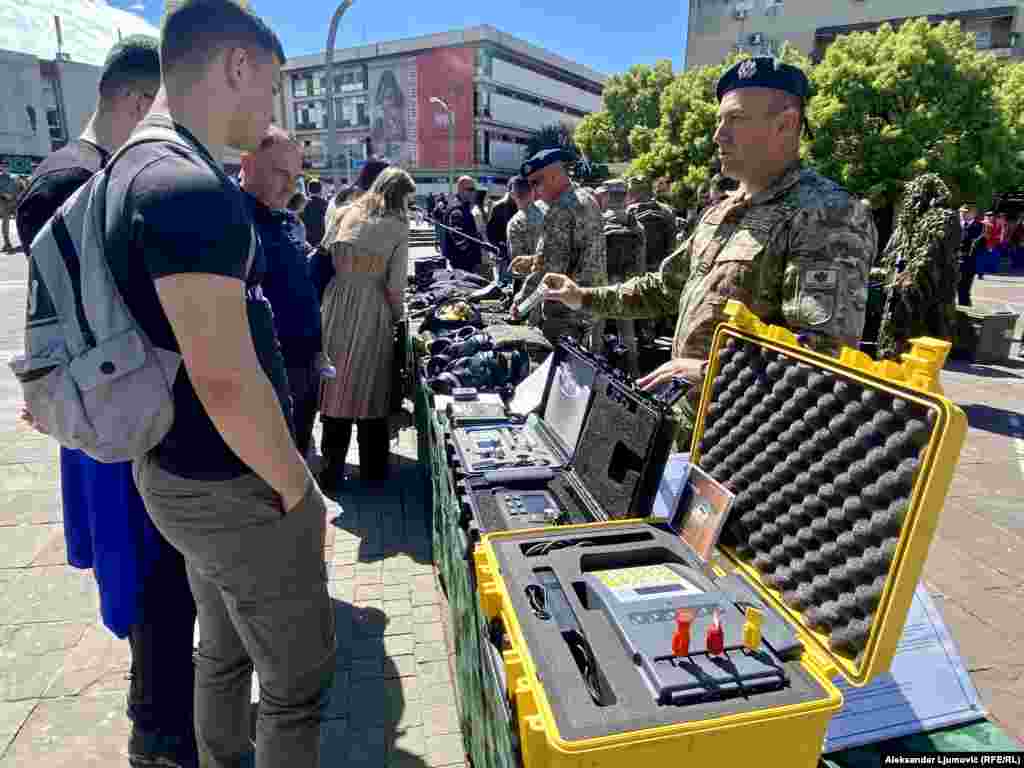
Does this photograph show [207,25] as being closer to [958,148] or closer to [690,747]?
[690,747]

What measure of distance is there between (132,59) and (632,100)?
159 ft

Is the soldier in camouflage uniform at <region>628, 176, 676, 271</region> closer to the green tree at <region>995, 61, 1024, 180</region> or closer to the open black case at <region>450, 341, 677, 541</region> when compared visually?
the open black case at <region>450, 341, 677, 541</region>

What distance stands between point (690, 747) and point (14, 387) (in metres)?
7.91

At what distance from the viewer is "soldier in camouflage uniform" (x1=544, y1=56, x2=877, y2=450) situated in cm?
188

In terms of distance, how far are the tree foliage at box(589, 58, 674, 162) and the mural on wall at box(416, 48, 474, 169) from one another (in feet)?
75.0

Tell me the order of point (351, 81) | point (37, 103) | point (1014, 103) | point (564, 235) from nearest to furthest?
Answer: point (564, 235), point (1014, 103), point (37, 103), point (351, 81)

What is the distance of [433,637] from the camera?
2900mm

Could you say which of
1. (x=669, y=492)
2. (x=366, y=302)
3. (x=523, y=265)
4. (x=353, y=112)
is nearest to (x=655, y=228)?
(x=523, y=265)

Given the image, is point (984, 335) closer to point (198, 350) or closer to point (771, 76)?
point (771, 76)

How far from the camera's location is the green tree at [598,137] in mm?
46281

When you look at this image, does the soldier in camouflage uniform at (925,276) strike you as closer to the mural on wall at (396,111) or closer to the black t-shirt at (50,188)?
the black t-shirt at (50,188)

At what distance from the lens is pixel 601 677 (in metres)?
1.05

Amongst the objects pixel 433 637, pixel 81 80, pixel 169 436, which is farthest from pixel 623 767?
pixel 81 80

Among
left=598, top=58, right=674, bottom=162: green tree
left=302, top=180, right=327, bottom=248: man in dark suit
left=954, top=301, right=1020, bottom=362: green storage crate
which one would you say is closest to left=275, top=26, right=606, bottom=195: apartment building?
left=598, top=58, right=674, bottom=162: green tree
